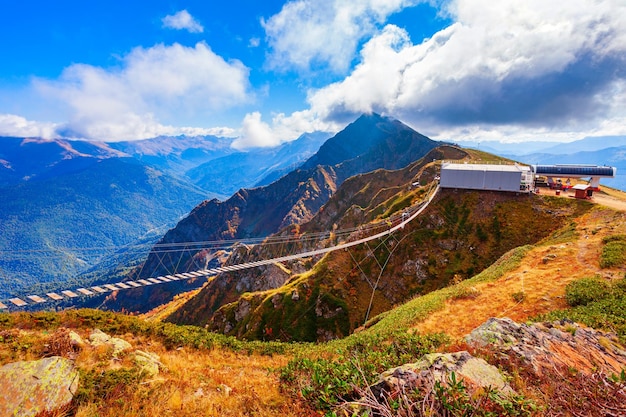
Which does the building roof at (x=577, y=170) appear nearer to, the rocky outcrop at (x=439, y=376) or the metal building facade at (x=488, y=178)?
the metal building facade at (x=488, y=178)

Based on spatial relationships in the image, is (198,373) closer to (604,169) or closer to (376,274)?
(376,274)

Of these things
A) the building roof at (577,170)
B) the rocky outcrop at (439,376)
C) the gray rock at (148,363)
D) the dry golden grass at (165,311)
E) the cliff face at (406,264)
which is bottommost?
the dry golden grass at (165,311)

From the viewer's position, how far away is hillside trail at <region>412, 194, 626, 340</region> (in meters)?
20.7

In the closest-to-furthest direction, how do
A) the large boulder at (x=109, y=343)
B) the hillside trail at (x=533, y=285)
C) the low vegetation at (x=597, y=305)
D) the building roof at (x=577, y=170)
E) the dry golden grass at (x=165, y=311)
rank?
the large boulder at (x=109, y=343)
the low vegetation at (x=597, y=305)
the hillside trail at (x=533, y=285)
the building roof at (x=577, y=170)
the dry golden grass at (x=165, y=311)

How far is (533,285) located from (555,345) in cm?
1498

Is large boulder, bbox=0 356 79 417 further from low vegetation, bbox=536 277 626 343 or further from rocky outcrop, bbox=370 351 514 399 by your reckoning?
low vegetation, bbox=536 277 626 343

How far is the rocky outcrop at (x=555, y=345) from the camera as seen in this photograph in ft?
33.6

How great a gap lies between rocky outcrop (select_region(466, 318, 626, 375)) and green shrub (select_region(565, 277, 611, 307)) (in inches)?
262

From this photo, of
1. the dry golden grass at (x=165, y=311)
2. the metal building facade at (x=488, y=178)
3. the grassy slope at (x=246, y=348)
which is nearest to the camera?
the grassy slope at (x=246, y=348)

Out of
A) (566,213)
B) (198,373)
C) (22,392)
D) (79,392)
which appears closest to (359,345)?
(198,373)

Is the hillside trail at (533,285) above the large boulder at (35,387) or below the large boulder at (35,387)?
below

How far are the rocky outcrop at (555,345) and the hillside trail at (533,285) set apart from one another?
16.1ft

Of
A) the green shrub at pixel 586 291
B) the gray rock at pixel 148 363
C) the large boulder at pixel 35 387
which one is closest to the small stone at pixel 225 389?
the gray rock at pixel 148 363

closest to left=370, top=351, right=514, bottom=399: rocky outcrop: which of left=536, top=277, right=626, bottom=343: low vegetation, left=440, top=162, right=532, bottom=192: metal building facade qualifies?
left=536, top=277, right=626, bottom=343: low vegetation
